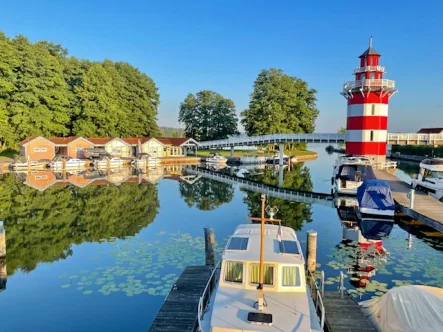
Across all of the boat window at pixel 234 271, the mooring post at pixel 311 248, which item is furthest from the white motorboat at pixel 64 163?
the boat window at pixel 234 271

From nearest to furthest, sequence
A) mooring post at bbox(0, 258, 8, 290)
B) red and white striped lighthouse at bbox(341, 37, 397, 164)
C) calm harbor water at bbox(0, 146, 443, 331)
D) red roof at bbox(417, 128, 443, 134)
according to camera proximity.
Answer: calm harbor water at bbox(0, 146, 443, 331) → mooring post at bbox(0, 258, 8, 290) → red and white striped lighthouse at bbox(341, 37, 397, 164) → red roof at bbox(417, 128, 443, 134)

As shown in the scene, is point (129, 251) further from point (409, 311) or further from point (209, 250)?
point (409, 311)

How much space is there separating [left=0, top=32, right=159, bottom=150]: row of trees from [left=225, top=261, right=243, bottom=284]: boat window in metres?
57.4

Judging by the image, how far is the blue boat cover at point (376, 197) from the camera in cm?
2381

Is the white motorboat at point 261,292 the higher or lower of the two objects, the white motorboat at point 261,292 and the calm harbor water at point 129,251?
the higher

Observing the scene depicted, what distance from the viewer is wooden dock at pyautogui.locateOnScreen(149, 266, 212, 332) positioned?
30.6ft

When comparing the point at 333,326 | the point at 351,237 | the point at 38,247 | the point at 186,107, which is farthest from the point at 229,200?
the point at 186,107

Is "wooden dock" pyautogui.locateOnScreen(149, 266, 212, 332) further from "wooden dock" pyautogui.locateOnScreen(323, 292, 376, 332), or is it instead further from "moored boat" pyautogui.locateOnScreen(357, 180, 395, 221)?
"moored boat" pyautogui.locateOnScreen(357, 180, 395, 221)

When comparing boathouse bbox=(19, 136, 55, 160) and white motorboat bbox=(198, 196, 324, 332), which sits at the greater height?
boathouse bbox=(19, 136, 55, 160)

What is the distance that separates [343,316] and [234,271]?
3686 millimetres

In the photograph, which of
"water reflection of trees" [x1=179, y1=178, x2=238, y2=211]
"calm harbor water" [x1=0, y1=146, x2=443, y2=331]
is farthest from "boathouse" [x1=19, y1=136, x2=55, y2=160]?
"water reflection of trees" [x1=179, y1=178, x2=238, y2=211]

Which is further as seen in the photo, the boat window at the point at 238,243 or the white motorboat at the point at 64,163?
the white motorboat at the point at 64,163

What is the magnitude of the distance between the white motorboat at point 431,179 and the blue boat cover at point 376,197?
655cm

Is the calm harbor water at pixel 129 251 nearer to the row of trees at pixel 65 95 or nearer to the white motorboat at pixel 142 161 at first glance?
the white motorboat at pixel 142 161
